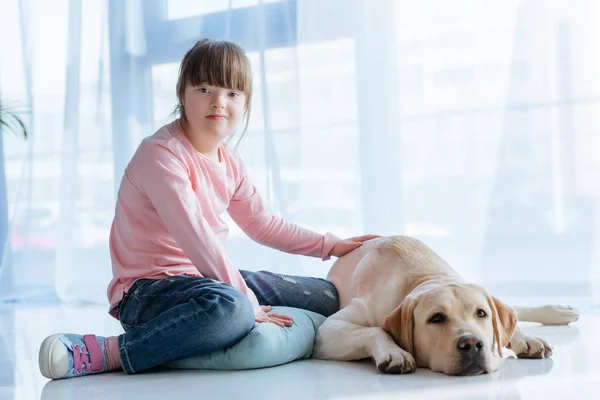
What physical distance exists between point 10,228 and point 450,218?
2176 millimetres

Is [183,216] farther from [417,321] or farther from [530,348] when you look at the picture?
[530,348]

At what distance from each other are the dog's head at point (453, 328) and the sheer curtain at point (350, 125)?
3.94ft

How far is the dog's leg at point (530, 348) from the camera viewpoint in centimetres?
171

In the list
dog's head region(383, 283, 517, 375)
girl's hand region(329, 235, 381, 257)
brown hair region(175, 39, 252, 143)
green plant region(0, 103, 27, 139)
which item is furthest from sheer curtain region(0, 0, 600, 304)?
dog's head region(383, 283, 517, 375)

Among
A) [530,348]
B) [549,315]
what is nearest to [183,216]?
[530,348]

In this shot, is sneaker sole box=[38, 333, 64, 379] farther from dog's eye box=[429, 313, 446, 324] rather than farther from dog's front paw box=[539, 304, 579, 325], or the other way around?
dog's front paw box=[539, 304, 579, 325]

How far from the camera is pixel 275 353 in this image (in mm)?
1707

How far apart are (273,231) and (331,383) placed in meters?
0.83

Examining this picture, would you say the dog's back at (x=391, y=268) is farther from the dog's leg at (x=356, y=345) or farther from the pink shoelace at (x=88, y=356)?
the pink shoelace at (x=88, y=356)

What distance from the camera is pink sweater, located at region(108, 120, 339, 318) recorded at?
179cm

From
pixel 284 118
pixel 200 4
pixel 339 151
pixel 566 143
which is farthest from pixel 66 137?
pixel 566 143

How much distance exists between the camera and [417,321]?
1.61 m

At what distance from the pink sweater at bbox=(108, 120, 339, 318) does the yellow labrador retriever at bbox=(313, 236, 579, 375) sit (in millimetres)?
262

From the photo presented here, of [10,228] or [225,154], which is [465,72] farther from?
[10,228]
